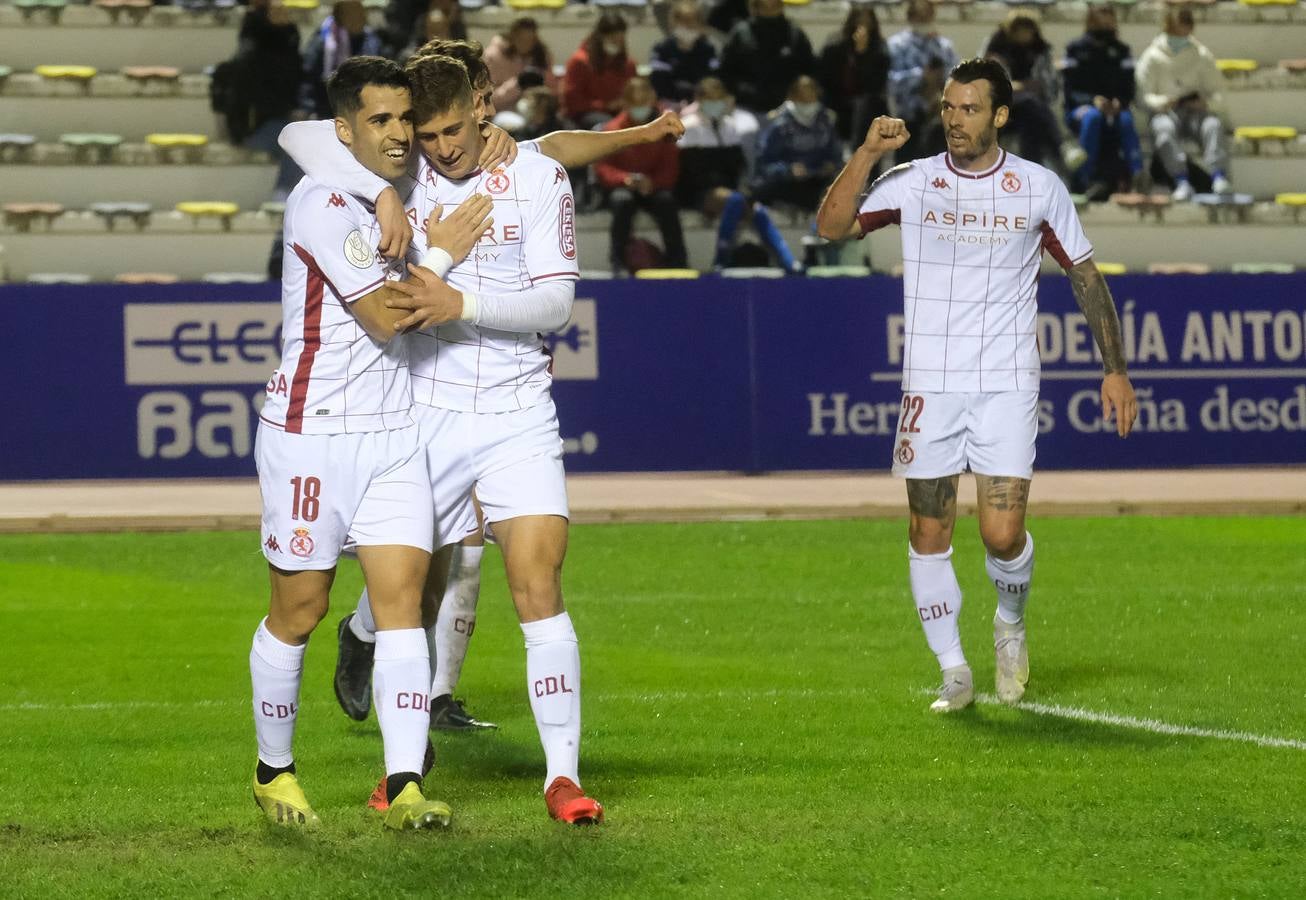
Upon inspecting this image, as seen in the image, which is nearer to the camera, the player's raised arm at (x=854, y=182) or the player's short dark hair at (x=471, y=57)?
the player's short dark hair at (x=471, y=57)

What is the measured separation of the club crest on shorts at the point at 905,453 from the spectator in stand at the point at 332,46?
40.0 ft

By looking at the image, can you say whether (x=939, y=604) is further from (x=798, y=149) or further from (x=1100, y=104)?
(x=1100, y=104)

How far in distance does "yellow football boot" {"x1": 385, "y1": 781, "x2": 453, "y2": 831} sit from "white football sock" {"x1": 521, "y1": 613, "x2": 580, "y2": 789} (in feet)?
1.30

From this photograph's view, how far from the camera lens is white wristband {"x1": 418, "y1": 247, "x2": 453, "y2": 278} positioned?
5.72 meters

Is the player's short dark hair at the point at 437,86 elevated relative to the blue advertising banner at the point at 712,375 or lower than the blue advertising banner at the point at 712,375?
elevated

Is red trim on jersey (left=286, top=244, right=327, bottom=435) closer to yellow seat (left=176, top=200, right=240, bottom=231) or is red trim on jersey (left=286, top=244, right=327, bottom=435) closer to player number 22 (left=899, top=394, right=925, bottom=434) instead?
player number 22 (left=899, top=394, right=925, bottom=434)

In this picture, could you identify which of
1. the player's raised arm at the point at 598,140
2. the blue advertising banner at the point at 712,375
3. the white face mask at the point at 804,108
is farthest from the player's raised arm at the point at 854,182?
the white face mask at the point at 804,108

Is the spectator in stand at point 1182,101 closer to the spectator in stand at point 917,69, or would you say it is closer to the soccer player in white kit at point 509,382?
the spectator in stand at point 917,69

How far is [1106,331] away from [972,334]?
1.67 ft

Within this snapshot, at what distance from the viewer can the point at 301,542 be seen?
5.62m

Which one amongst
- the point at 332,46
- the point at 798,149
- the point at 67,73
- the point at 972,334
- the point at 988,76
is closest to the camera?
the point at 988,76

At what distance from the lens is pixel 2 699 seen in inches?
321

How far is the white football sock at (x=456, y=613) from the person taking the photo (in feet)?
24.1

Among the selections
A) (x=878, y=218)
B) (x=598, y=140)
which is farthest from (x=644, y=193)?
(x=598, y=140)
